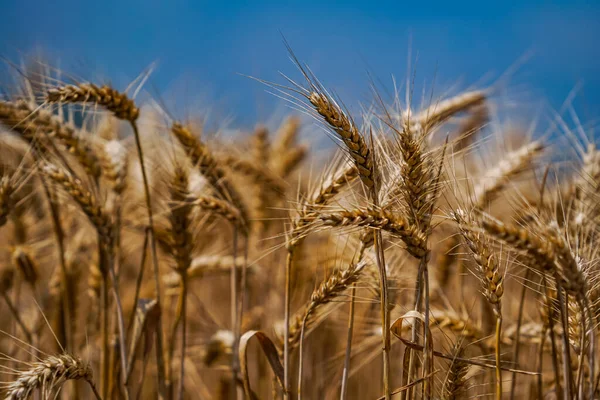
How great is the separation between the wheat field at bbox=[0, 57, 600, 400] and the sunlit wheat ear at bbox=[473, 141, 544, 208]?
11mm

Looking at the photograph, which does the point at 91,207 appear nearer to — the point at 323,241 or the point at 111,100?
the point at 111,100

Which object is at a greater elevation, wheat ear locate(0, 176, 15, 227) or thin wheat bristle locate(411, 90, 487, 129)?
thin wheat bristle locate(411, 90, 487, 129)

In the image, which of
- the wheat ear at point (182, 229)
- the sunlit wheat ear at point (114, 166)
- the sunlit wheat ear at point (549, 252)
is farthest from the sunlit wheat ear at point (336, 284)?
the sunlit wheat ear at point (114, 166)

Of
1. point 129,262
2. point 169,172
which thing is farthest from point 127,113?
point 129,262

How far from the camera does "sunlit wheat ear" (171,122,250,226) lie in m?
2.04

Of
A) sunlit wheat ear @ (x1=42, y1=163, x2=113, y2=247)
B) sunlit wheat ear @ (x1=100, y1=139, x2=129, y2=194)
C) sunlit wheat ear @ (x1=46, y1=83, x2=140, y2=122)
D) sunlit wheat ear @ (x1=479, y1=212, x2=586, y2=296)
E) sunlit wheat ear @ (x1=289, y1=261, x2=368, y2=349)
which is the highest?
sunlit wheat ear @ (x1=46, y1=83, x2=140, y2=122)

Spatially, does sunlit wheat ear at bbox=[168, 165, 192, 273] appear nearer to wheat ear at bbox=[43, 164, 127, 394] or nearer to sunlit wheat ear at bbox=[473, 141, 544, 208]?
wheat ear at bbox=[43, 164, 127, 394]

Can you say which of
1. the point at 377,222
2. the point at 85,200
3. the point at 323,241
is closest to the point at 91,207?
the point at 85,200

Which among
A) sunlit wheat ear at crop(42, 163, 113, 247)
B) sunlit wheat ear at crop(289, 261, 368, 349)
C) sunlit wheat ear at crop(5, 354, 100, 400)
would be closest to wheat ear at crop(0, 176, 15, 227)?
sunlit wheat ear at crop(42, 163, 113, 247)

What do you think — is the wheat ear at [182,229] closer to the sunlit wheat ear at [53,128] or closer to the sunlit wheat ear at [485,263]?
the sunlit wheat ear at [53,128]

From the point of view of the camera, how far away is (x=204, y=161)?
2.07 m

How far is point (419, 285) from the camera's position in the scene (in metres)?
1.36

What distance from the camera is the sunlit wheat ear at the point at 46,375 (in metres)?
1.28

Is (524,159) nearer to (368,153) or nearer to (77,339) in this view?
(368,153)
